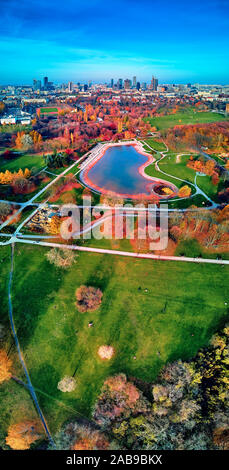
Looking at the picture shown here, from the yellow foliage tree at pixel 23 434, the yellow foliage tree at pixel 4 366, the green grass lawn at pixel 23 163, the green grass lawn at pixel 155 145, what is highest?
the green grass lawn at pixel 155 145

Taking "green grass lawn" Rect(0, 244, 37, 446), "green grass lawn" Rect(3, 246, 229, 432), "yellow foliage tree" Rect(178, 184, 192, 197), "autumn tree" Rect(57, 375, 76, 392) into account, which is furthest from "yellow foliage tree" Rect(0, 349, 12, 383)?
"yellow foliage tree" Rect(178, 184, 192, 197)

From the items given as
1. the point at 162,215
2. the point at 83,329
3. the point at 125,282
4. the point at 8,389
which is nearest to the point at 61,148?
the point at 162,215

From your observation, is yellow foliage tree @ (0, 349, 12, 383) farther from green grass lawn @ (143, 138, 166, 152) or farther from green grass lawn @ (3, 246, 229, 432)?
green grass lawn @ (143, 138, 166, 152)

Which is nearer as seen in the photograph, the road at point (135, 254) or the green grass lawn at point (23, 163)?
the road at point (135, 254)

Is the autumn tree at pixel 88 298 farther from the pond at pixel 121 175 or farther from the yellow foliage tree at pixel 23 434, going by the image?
the pond at pixel 121 175

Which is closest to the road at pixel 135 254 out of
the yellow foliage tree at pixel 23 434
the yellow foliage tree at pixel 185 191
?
the yellow foliage tree at pixel 185 191

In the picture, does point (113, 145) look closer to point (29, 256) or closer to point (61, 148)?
point (61, 148)

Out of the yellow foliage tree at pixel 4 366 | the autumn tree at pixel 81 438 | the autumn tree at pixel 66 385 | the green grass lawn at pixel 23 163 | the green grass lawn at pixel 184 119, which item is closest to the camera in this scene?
the autumn tree at pixel 81 438
